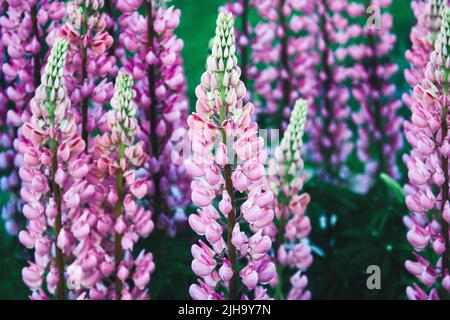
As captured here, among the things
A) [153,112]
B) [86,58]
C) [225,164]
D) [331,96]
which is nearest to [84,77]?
[86,58]

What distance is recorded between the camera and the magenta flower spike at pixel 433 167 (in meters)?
0.90

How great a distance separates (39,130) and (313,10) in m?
0.79

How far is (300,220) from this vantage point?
3.45 feet

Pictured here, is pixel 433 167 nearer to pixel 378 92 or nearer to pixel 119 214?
pixel 119 214

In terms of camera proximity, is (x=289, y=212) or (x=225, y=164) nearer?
(x=225, y=164)

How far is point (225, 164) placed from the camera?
2.72 ft

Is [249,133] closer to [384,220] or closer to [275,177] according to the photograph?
[275,177]

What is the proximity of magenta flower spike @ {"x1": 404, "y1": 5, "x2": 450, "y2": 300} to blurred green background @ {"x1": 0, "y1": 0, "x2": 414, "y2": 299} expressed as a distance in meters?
0.18

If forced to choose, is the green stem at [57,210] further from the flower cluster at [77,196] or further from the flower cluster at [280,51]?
the flower cluster at [280,51]

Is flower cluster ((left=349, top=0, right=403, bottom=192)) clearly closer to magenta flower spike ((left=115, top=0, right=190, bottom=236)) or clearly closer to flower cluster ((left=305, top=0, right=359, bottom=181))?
flower cluster ((left=305, top=0, right=359, bottom=181))

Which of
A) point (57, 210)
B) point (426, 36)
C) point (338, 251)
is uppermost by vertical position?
point (426, 36)

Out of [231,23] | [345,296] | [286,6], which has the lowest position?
[345,296]

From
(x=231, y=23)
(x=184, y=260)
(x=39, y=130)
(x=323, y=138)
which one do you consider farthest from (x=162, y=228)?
(x=323, y=138)

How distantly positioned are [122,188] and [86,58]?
0.61 ft
